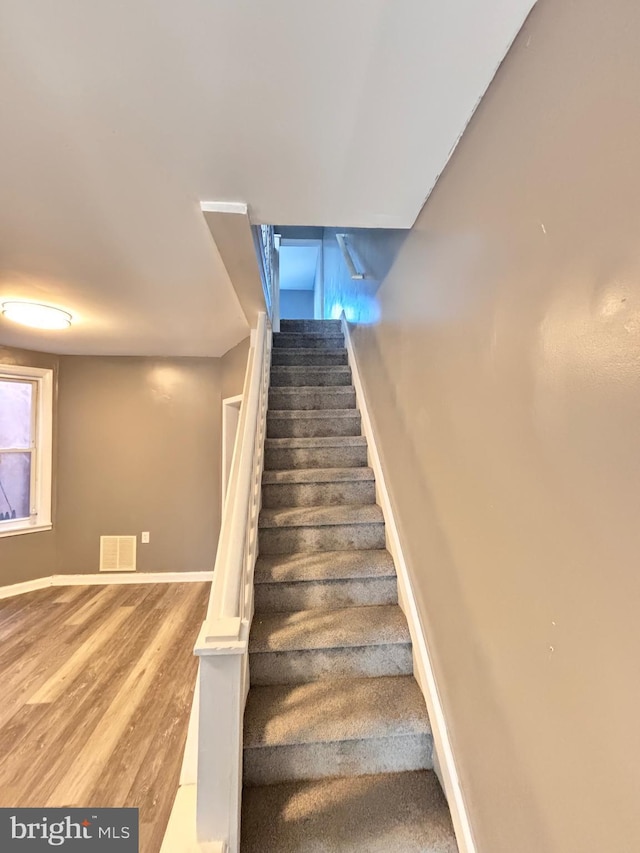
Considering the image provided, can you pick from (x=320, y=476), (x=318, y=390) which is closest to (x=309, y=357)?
(x=318, y=390)

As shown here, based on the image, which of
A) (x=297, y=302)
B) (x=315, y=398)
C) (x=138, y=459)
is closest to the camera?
(x=315, y=398)

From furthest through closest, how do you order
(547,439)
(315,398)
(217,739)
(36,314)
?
(315,398) → (36,314) → (217,739) → (547,439)

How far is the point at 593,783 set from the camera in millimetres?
737

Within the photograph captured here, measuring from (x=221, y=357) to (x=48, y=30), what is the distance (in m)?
3.26

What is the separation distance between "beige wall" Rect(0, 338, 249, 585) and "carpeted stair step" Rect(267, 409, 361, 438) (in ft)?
3.89

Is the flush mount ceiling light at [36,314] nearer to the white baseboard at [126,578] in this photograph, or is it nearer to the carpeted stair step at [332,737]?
the white baseboard at [126,578]

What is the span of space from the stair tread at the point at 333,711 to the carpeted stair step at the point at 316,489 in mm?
1008

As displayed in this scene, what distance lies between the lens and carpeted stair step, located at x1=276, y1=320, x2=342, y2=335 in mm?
4316

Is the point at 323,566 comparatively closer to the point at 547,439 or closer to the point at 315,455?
the point at 315,455

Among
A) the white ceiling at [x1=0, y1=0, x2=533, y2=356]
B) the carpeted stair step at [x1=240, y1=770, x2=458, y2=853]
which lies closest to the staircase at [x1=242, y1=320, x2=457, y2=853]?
the carpeted stair step at [x1=240, y1=770, x2=458, y2=853]

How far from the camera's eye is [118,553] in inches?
156

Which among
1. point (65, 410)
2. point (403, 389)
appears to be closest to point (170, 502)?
point (65, 410)

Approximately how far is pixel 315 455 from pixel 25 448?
2.99 meters

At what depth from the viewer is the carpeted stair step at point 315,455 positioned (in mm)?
2717
